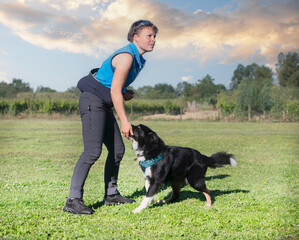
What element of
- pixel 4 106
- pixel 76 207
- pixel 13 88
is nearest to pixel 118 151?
pixel 76 207

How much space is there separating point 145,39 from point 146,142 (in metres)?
1.36

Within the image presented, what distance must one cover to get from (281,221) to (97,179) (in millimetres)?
3878

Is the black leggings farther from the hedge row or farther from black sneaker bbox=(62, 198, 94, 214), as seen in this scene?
the hedge row

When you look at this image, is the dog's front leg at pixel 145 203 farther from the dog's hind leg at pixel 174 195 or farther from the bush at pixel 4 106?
the bush at pixel 4 106

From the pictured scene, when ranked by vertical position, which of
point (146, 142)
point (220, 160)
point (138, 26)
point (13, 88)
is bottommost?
point (220, 160)

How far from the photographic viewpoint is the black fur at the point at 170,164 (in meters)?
4.24

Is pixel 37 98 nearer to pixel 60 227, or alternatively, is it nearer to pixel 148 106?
pixel 148 106

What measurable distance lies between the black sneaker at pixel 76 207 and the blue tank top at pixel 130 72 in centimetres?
149

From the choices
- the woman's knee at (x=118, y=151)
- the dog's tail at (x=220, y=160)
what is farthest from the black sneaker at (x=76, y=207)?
the dog's tail at (x=220, y=160)

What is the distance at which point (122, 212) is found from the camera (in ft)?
13.3

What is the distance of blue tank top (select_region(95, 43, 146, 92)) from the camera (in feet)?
12.7

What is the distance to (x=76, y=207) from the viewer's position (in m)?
3.92

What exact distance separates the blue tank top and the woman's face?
0.09 metres

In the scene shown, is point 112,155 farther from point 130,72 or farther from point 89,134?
point 130,72
